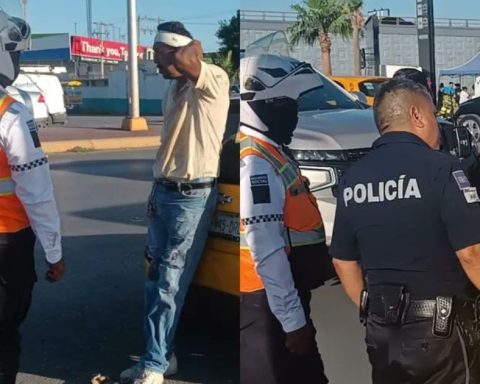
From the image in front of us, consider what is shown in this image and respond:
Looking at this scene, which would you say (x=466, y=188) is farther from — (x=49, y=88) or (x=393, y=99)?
(x=49, y=88)

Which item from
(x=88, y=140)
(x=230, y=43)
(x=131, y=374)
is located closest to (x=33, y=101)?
(x=131, y=374)

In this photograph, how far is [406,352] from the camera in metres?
2.12

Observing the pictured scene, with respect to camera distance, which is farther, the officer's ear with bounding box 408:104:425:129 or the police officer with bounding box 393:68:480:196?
the officer's ear with bounding box 408:104:425:129

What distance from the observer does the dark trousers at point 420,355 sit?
2.08m

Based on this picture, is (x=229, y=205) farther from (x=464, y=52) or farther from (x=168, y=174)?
(x=464, y=52)

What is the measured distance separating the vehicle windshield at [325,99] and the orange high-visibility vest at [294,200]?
0.15 meters

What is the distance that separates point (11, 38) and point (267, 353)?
182 cm

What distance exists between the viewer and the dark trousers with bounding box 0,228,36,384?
3.21m

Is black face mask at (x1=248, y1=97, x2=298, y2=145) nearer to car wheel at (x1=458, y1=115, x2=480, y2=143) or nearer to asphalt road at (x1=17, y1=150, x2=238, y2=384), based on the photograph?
car wheel at (x1=458, y1=115, x2=480, y2=143)

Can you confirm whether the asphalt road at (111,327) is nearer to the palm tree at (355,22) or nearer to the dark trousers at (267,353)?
the dark trousers at (267,353)

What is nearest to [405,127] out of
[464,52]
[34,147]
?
[464,52]

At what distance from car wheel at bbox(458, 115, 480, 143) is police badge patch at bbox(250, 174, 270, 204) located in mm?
557

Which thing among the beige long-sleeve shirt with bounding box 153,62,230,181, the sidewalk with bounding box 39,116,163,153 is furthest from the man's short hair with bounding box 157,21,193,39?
the sidewalk with bounding box 39,116,163,153

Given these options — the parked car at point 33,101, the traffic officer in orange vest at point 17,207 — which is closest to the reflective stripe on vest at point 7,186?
the traffic officer in orange vest at point 17,207
